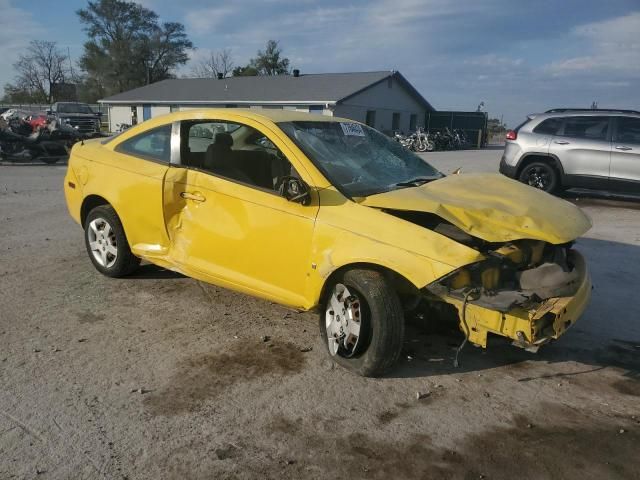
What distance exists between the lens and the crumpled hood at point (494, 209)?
3.52m

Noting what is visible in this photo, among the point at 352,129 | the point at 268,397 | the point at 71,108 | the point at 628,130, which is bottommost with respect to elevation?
the point at 268,397

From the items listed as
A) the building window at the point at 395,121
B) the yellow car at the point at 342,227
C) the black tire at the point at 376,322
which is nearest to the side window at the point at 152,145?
the yellow car at the point at 342,227

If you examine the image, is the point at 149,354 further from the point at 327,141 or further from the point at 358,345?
the point at 327,141

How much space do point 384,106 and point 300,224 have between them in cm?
3697

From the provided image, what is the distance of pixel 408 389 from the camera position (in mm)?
3643

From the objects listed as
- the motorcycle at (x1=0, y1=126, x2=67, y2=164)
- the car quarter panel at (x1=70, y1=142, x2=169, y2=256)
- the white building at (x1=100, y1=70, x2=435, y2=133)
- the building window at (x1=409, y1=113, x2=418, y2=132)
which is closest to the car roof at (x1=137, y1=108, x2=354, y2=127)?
the car quarter panel at (x1=70, y1=142, x2=169, y2=256)

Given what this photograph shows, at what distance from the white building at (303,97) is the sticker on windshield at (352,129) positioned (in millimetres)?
29398

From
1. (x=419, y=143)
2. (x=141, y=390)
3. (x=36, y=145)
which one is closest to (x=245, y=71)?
(x=419, y=143)

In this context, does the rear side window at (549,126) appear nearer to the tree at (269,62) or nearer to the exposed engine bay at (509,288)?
the exposed engine bay at (509,288)

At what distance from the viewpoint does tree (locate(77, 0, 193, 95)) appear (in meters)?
62.5

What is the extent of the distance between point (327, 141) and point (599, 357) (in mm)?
2655

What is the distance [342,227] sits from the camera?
145 inches

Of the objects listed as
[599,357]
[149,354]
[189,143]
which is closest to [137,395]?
[149,354]

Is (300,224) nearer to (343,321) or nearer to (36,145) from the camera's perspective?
(343,321)
